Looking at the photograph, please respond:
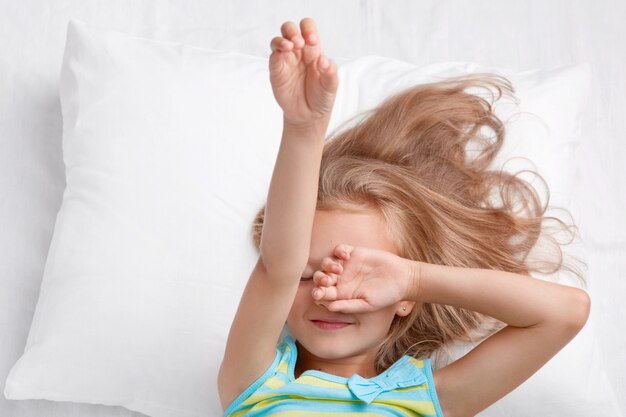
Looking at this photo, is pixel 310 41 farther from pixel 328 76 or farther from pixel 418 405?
pixel 418 405

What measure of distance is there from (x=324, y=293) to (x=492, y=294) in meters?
0.23

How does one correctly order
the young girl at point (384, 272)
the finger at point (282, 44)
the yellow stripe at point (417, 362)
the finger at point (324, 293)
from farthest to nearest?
1. the yellow stripe at point (417, 362)
2. the finger at point (324, 293)
3. the young girl at point (384, 272)
4. the finger at point (282, 44)

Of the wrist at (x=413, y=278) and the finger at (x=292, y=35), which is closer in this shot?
the finger at (x=292, y=35)

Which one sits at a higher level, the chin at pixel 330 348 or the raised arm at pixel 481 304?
the raised arm at pixel 481 304

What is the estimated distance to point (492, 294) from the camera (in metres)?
1.21

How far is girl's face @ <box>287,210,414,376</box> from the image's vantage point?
119cm

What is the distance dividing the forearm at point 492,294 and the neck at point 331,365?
0.47 ft

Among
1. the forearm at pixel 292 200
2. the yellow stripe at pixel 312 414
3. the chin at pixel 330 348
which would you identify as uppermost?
the forearm at pixel 292 200

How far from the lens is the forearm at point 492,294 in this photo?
3.95 ft

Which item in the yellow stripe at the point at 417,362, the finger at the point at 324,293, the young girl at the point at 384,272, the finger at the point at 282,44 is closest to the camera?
the finger at the point at 282,44

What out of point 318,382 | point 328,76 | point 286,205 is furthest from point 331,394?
point 328,76

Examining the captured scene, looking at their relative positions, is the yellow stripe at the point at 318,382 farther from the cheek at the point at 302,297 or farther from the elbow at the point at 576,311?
the elbow at the point at 576,311

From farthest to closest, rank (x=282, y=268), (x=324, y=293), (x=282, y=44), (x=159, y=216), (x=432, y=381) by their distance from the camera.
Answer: (x=159, y=216) < (x=432, y=381) < (x=324, y=293) < (x=282, y=268) < (x=282, y=44)

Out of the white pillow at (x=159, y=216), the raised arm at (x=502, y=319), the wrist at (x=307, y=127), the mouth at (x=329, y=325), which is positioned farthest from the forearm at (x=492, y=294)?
the wrist at (x=307, y=127)
